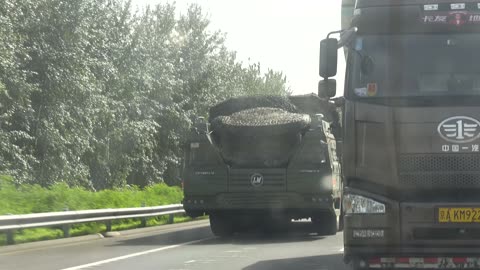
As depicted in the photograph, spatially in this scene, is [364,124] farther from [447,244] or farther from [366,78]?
[447,244]

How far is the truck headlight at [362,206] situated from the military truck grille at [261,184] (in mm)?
9856

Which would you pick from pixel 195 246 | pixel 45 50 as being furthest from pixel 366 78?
pixel 45 50

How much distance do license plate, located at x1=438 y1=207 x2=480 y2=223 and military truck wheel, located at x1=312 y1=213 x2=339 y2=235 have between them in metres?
11.4

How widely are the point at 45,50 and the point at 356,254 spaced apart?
28.9 metres

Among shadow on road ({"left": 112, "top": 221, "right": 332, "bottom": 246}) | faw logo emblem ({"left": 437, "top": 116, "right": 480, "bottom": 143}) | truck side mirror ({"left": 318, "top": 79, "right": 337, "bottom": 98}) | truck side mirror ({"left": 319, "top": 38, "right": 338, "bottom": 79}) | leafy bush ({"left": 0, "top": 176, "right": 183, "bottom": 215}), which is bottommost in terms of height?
shadow on road ({"left": 112, "top": 221, "right": 332, "bottom": 246})

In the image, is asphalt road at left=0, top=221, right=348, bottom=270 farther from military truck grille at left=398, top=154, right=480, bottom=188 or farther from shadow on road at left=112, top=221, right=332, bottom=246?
military truck grille at left=398, top=154, right=480, bottom=188

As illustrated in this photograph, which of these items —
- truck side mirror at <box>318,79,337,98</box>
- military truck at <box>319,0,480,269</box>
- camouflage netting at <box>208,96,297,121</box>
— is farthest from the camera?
camouflage netting at <box>208,96,297,121</box>

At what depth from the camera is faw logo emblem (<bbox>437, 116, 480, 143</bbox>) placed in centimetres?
987

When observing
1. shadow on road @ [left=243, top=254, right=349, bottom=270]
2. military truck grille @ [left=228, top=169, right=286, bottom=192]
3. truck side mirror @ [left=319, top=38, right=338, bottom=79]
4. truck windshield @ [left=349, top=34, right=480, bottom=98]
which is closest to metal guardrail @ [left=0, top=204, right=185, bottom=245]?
military truck grille @ [left=228, top=169, right=286, bottom=192]

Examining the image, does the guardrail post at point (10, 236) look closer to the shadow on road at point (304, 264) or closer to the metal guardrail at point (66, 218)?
the metal guardrail at point (66, 218)

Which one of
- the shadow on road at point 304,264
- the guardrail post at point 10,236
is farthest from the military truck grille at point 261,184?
the guardrail post at point 10,236

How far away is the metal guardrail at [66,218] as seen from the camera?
680 inches

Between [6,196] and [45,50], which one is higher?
[45,50]

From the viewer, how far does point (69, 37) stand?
37.6m
